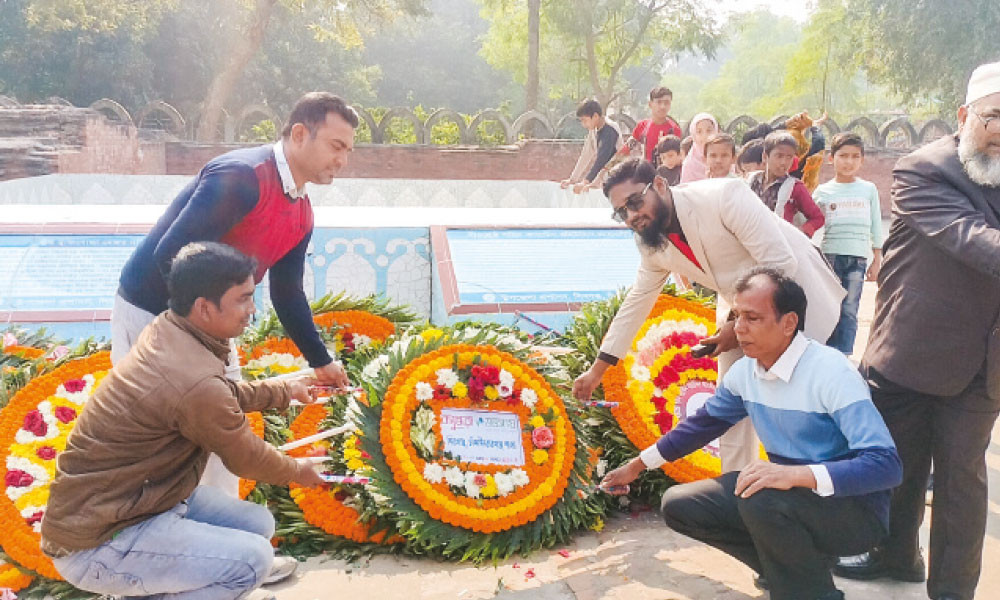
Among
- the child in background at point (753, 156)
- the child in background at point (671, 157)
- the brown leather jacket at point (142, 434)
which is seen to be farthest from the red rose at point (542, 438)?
the child in background at point (671, 157)

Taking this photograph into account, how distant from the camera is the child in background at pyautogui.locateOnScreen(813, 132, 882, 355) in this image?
4668 mm

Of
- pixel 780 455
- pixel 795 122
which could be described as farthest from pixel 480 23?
pixel 780 455

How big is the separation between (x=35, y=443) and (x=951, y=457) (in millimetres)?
3422

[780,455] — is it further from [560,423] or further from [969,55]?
[969,55]

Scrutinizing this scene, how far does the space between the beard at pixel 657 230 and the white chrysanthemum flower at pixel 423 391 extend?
1087 millimetres

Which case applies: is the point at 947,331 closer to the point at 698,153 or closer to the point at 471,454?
the point at 471,454

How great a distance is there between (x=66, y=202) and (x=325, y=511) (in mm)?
10295

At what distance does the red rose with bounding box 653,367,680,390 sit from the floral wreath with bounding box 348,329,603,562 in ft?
1.95

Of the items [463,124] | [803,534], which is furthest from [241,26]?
[803,534]

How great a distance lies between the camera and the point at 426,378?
11.5 ft

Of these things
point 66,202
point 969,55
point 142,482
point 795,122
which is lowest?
point 66,202

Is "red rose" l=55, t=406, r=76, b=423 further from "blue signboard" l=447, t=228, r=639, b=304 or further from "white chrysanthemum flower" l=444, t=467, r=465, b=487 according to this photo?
"blue signboard" l=447, t=228, r=639, b=304

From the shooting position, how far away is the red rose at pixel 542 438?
346 cm

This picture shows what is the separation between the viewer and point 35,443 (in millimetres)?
3332
